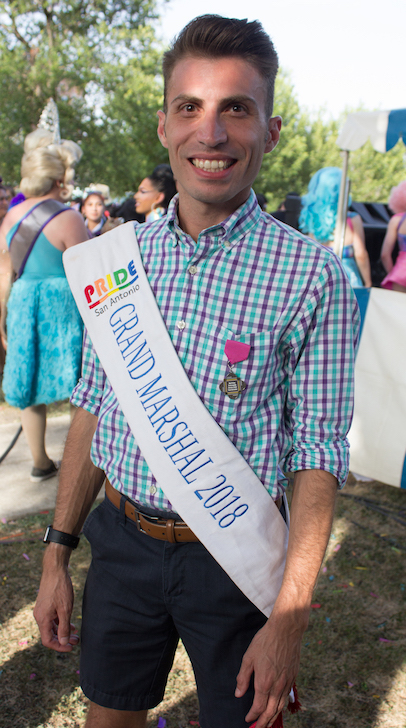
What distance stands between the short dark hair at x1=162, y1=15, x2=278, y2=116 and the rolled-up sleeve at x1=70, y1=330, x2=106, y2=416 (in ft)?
2.57

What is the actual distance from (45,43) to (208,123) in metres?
24.6

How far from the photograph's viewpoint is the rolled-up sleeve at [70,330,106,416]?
160 centimetres

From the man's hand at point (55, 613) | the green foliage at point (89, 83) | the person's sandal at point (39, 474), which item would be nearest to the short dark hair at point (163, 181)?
the person's sandal at point (39, 474)

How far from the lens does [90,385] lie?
5.36 feet

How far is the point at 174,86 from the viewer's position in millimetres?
1348

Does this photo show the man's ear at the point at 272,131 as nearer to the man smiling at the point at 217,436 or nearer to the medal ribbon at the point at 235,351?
the man smiling at the point at 217,436

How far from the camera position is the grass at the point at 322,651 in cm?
230

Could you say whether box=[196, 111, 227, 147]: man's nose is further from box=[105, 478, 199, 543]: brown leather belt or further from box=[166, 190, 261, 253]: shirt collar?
box=[105, 478, 199, 543]: brown leather belt

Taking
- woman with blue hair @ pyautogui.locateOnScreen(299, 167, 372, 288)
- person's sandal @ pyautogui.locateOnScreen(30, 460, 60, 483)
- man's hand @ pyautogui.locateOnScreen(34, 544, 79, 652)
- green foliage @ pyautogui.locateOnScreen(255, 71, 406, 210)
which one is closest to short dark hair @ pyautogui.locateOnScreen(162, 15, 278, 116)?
man's hand @ pyautogui.locateOnScreen(34, 544, 79, 652)

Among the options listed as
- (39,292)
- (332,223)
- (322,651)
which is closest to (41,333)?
(39,292)

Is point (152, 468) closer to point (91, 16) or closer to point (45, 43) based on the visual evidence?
point (45, 43)

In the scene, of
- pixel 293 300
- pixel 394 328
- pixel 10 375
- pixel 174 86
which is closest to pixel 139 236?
pixel 174 86

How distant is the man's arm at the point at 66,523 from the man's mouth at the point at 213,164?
0.73 m

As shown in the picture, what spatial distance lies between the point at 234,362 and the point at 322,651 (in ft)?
6.43
